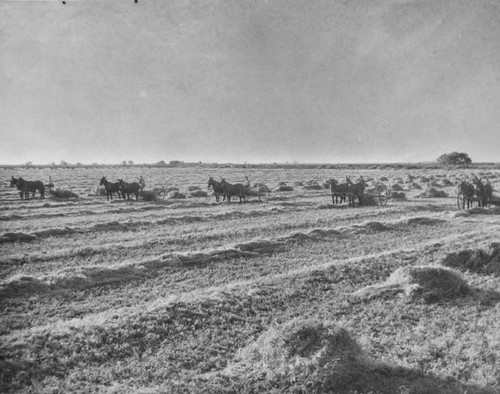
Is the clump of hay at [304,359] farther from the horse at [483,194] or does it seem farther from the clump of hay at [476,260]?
the horse at [483,194]

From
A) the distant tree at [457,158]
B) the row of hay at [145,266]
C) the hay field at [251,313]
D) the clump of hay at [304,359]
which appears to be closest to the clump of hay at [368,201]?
the hay field at [251,313]

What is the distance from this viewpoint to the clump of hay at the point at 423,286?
9.92 m

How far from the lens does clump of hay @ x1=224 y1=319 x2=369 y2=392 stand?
619 cm

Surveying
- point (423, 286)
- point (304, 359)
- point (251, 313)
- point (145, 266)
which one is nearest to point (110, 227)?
point (145, 266)

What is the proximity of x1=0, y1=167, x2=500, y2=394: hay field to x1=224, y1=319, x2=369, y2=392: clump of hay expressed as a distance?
0.02 meters

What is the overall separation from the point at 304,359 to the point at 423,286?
5247mm

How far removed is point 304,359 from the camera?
6516 mm

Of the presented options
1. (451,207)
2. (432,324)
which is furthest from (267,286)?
(451,207)

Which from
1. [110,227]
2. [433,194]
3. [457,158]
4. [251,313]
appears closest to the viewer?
[251,313]

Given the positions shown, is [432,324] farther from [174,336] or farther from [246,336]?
[174,336]

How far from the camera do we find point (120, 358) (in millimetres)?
7129

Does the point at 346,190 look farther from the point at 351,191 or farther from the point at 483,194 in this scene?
the point at 483,194

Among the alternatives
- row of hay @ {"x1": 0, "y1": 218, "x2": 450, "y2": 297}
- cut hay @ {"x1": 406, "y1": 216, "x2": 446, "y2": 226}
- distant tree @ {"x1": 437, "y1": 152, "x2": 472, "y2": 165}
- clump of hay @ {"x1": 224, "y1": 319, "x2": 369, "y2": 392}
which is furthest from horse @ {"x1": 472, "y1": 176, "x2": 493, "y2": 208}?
distant tree @ {"x1": 437, "y1": 152, "x2": 472, "y2": 165}

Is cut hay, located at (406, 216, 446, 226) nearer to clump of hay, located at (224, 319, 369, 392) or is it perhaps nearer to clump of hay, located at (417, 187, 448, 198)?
clump of hay, located at (224, 319, 369, 392)
